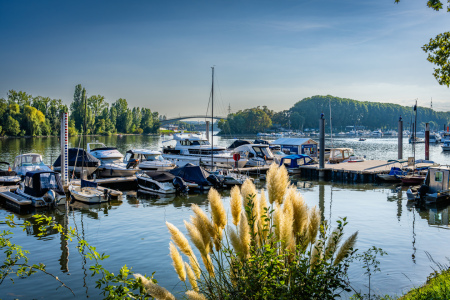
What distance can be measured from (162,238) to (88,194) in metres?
9.75

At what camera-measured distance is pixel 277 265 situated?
13.9ft

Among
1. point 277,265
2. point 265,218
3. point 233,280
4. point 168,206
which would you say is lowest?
point 168,206

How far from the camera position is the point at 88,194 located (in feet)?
78.7

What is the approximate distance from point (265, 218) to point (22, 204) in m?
20.3

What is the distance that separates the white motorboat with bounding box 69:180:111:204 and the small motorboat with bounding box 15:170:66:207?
143 centimetres

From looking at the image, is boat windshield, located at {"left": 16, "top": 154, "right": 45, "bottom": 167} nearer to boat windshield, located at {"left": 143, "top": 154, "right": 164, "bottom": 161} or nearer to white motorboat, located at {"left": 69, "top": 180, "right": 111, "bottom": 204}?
white motorboat, located at {"left": 69, "top": 180, "right": 111, "bottom": 204}

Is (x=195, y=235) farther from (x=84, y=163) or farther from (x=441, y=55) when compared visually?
(x=84, y=163)

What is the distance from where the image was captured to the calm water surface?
11.2 m

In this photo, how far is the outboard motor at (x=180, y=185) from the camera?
2726 centimetres

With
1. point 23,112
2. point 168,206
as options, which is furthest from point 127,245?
point 23,112

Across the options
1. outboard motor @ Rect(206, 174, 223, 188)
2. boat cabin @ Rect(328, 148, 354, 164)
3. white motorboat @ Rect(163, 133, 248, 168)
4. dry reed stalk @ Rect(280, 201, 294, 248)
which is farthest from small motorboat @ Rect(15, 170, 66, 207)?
boat cabin @ Rect(328, 148, 354, 164)

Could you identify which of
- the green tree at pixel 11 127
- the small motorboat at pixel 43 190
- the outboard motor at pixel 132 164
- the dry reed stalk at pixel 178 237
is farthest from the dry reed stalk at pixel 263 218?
the green tree at pixel 11 127

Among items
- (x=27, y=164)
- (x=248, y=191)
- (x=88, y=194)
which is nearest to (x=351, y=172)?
(x=88, y=194)

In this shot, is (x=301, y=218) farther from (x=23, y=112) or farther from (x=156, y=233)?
(x=23, y=112)
